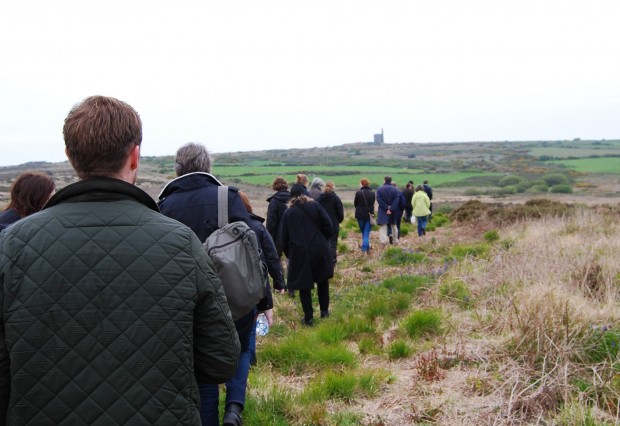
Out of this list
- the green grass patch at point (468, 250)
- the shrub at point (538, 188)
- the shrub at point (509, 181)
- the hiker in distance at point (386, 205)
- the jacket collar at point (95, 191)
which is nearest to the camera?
the jacket collar at point (95, 191)

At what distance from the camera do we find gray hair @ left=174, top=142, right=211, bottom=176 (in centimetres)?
361

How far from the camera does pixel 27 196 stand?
4.27 m

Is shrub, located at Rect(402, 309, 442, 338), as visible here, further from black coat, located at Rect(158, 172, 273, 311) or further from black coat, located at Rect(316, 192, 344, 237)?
black coat, located at Rect(316, 192, 344, 237)

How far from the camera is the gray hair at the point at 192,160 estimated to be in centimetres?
361

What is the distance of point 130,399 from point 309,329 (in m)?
4.77

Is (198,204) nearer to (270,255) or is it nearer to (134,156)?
(134,156)

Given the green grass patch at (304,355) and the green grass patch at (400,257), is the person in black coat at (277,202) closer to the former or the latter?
the green grass patch at (304,355)

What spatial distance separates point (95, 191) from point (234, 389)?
227cm

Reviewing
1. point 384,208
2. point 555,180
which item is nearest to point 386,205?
point 384,208

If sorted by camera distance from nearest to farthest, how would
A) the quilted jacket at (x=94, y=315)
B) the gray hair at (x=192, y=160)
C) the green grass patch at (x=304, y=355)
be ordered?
the quilted jacket at (x=94, y=315) < the gray hair at (x=192, y=160) < the green grass patch at (x=304, y=355)

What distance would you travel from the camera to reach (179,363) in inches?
73.7

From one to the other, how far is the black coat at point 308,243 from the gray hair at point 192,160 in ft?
10.9

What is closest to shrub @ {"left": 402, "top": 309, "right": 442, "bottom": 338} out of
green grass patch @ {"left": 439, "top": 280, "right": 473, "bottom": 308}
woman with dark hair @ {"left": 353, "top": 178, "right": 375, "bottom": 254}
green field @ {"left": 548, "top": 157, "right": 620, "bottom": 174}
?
green grass patch @ {"left": 439, "top": 280, "right": 473, "bottom": 308}

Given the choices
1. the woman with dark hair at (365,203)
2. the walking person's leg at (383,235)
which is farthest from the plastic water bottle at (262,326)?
the walking person's leg at (383,235)
